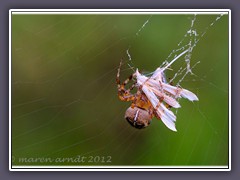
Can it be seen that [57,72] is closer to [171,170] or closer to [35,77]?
[35,77]

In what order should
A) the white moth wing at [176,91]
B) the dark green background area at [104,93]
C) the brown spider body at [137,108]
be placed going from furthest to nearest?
the dark green background area at [104,93], the brown spider body at [137,108], the white moth wing at [176,91]

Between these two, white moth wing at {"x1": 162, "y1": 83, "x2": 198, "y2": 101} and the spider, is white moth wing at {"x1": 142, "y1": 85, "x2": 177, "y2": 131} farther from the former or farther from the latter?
white moth wing at {"x1": 162, "y1": 83, "x2": 198, "y2": 101}

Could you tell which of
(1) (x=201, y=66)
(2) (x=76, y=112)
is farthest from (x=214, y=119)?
(2) (x=76, y=112)

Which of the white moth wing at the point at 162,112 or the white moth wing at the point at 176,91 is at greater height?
the white moth wing at the point at 176,91

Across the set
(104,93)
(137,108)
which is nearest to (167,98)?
(137,108)

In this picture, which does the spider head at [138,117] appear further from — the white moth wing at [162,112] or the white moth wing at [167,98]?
the white moth wing at [167,98]

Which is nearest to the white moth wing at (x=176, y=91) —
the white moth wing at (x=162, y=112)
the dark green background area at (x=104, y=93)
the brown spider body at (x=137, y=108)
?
the white moth wing at (x=162, y=112)

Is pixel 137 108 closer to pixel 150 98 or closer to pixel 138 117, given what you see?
pixel 138 117
